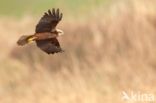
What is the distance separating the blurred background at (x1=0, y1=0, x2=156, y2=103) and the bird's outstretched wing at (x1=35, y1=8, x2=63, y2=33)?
4.78 ft

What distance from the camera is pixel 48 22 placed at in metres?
1.71

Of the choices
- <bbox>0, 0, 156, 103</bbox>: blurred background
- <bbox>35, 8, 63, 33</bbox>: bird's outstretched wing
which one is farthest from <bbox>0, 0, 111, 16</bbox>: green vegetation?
<bbox>35, 8, 63, 33</bbox>: bird's outstretched wing

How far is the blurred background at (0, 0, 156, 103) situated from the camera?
3.29m

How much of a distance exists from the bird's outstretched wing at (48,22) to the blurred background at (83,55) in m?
1.46

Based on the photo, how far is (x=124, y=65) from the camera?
3.41m

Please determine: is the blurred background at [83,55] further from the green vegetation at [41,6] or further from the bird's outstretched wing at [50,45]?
the bird's outstretched wing at [50,45]

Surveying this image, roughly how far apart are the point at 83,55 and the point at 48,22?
5.89 feet

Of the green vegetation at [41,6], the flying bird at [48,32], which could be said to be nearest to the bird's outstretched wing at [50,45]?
the flying bird at [48,32]

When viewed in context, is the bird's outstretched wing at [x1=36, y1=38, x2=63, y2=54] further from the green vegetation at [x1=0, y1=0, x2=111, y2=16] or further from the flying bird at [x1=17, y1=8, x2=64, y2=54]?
the green vegetation at [x1=0, y1=0, x2=111, y2=16]

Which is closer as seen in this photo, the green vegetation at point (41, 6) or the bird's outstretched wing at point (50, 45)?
the bird's outstretched wing at point (50, 45)

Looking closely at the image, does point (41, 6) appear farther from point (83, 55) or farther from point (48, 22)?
point (48, 22)

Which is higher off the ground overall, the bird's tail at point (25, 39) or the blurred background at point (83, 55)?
the blurred background at point (83, 55)

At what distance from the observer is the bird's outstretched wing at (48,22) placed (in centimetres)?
170

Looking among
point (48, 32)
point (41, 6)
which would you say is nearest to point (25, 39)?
point (48, 32)
